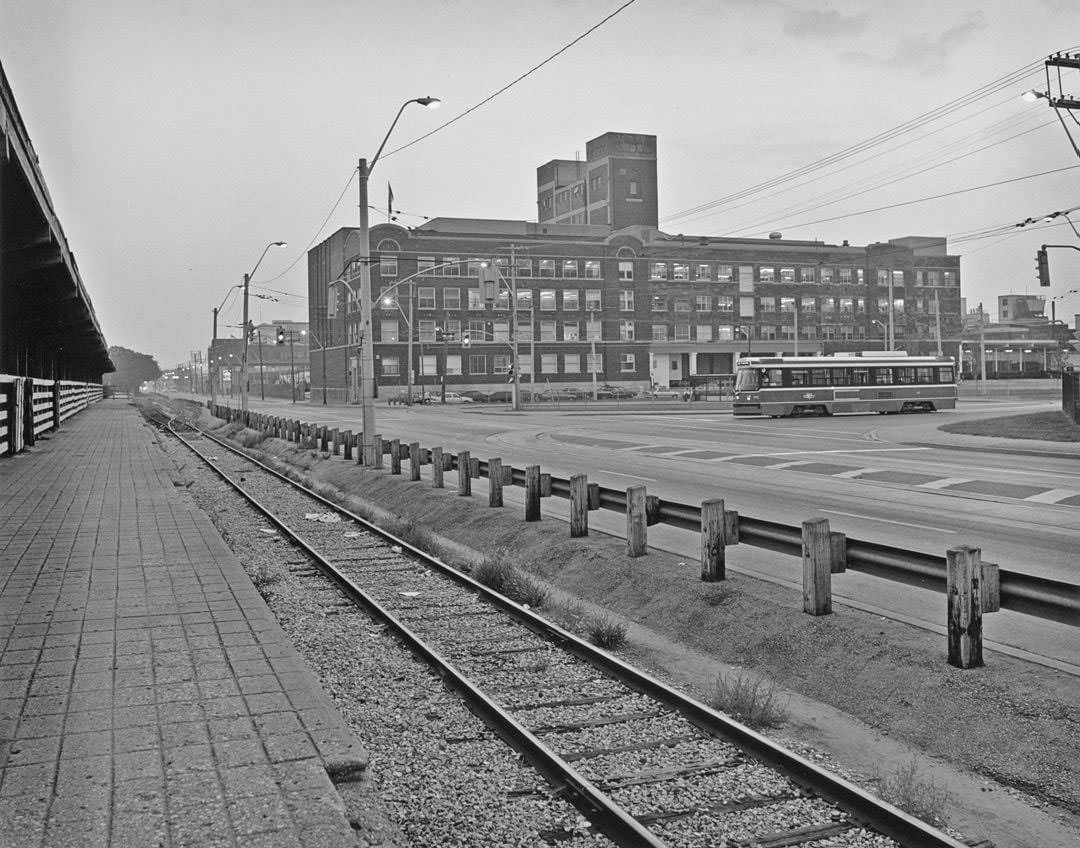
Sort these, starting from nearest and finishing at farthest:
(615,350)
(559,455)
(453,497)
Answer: (453,497), (559,455), (615,350)

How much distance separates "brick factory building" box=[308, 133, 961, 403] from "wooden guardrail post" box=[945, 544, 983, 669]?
281 ft

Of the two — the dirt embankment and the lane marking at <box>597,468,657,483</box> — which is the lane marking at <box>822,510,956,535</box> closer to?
the dirt embankment

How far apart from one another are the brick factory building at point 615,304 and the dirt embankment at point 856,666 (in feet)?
269

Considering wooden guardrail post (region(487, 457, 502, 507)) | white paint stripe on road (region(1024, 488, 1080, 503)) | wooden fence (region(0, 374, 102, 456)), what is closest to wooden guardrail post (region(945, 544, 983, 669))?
wooden guardrail post (region(487, 457, 502, 507))

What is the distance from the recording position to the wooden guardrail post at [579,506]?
1293 centimetres

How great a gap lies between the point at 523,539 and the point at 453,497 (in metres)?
4.24

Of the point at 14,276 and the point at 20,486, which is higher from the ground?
the point at 14,276

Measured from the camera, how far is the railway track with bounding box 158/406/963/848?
4.94 m

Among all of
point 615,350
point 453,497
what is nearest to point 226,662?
point 453,497

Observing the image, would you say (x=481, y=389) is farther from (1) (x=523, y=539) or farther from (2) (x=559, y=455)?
(1) (x=523, y=539)

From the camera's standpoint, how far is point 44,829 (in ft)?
14.4

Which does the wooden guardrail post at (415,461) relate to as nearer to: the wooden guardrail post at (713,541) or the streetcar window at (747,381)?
the wooden guardrail post at (713,541)

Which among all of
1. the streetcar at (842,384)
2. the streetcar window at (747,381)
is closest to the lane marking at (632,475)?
the streetcar at (842,384)

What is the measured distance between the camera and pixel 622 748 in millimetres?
6086
